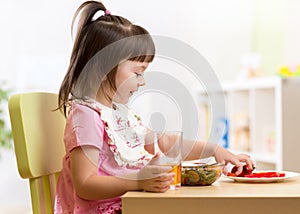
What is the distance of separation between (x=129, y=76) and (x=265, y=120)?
8.58 ft

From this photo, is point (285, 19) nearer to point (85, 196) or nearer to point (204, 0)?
point (204, 0)

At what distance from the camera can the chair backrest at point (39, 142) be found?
114 centimetres

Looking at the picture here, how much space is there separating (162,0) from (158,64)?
1.61 ft

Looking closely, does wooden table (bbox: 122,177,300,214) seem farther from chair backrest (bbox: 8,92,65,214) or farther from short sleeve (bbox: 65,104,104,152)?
chair backrest (bbox: 8,92,65,214)

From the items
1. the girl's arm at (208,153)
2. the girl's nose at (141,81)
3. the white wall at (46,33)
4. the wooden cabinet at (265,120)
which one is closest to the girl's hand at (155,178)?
the girl's arm at (208,153)

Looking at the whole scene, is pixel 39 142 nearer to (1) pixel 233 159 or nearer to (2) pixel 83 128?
(2) pixel 83 128

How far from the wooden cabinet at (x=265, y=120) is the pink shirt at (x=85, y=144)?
2085 mm

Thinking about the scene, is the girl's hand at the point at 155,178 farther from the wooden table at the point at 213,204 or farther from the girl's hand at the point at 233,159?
the girl's hand at the point at 233,159

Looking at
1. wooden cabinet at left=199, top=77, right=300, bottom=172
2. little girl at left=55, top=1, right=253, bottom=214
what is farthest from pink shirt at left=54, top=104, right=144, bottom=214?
wooden cabinet at left=199, top=77, right=300, bottom=172

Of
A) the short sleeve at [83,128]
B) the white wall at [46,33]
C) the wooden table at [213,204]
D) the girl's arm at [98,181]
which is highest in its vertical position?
the white wall at [46,33]

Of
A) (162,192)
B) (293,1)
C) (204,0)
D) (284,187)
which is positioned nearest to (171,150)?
(162,192)

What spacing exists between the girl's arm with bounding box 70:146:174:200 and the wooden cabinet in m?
2.20

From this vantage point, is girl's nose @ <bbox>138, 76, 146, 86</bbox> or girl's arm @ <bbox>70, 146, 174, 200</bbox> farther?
girl's nose @ <bbox>138, 76, 146, 86</bbox>

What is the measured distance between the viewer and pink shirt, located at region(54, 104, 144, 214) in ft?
3.58
